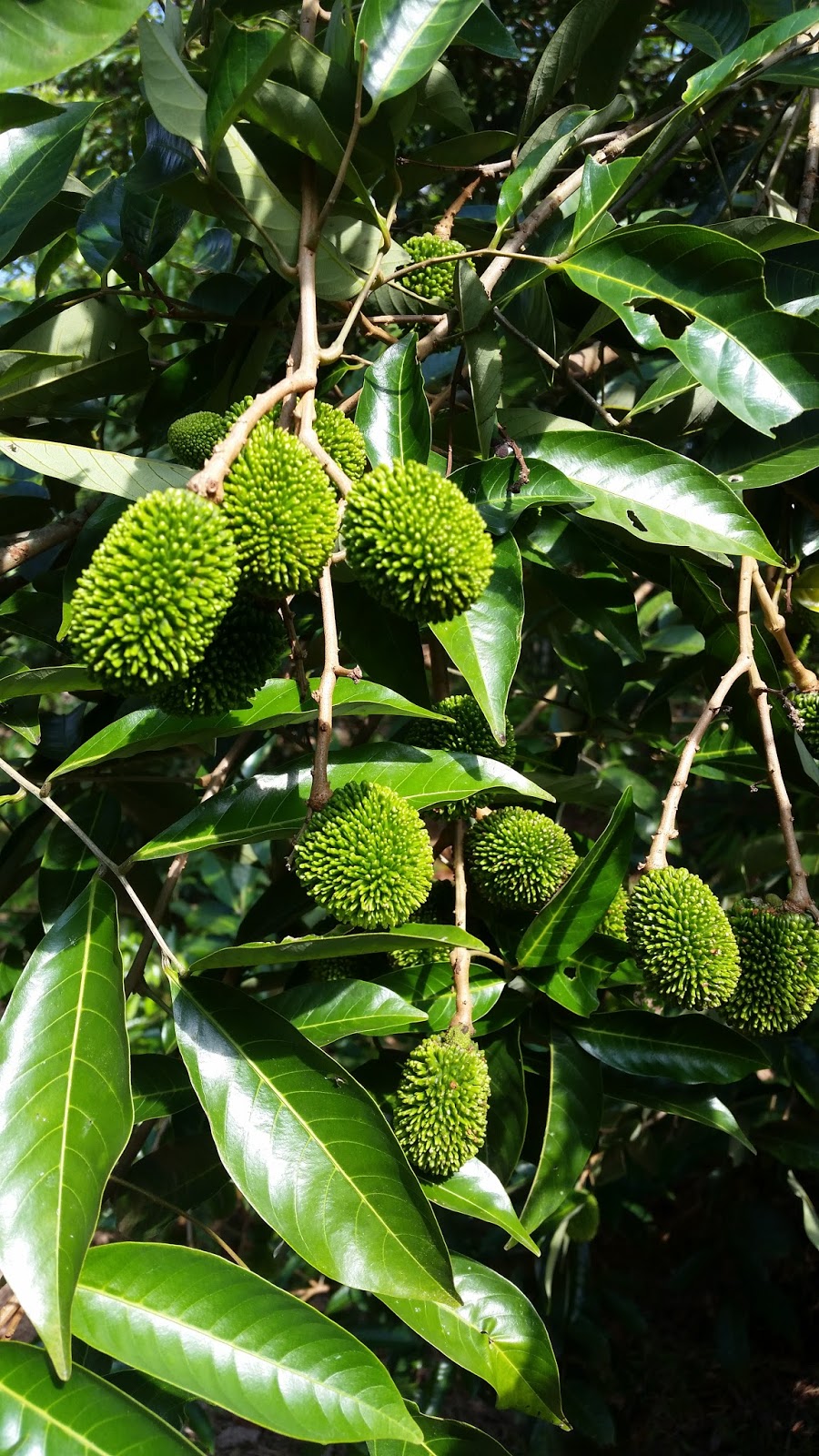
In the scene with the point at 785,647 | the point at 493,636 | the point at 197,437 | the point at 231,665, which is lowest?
the point at 785,647

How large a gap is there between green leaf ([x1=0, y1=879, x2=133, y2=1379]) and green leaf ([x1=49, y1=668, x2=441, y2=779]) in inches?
6.1

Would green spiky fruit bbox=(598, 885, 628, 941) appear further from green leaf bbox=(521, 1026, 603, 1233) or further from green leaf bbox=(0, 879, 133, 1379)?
green leaf bbox=(0, 879, 133, 1379)

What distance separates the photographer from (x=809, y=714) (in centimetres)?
129

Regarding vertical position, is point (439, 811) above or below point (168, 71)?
below

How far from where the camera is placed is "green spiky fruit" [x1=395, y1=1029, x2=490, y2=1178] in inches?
42.3

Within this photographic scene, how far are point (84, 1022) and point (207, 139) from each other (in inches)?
34.3

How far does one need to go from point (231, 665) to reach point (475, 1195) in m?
0.66

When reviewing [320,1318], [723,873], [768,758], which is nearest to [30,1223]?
[320,1318]

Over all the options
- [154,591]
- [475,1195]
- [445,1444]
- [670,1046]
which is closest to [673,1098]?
[670,1046]

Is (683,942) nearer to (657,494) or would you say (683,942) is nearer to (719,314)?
(657,494)

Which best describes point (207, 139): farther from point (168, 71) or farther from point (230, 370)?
point (230, 370)

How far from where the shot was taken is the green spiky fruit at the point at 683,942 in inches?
44.7

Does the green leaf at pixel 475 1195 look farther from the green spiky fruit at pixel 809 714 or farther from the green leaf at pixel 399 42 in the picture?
the green leaf at pixel 399 42

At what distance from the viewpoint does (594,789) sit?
1.59 metres
